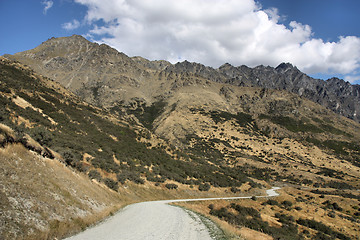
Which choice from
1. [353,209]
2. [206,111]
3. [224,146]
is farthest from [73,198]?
[206,111]

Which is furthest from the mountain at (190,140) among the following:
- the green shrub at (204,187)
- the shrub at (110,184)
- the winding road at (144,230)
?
the winding road at (144,230)

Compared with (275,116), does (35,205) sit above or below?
below

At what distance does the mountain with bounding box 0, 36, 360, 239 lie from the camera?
26.5 m

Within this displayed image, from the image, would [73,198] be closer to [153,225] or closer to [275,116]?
[153,225]

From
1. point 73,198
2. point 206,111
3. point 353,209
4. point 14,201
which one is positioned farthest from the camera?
point 206,111

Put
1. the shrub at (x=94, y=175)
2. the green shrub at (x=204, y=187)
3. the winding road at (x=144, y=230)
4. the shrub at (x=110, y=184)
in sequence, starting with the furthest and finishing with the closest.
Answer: the green shrub at (x=204, y=187) → the shrub at (x=110, y=184) → the shrub at (x=94, y=175) → the winding road at (x=144, y=230)

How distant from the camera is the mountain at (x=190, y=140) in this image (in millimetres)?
26469

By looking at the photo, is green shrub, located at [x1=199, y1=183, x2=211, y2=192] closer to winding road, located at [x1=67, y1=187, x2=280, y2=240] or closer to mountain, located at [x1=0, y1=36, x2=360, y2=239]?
mountain, located at [x1=0, y1=36, x2=360, y2=239]

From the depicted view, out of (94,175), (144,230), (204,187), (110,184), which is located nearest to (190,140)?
(204,187)

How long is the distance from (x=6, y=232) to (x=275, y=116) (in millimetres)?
185501

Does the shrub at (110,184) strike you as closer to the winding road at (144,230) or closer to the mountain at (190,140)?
the mountain at (190,140)

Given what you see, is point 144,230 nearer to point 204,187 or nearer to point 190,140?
point 204,187

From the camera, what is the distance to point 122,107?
155625mm

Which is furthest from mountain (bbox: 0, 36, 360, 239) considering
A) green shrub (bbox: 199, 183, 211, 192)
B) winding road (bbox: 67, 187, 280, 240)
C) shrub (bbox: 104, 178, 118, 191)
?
winding road (bbox: 67, 187, 280, 240)
